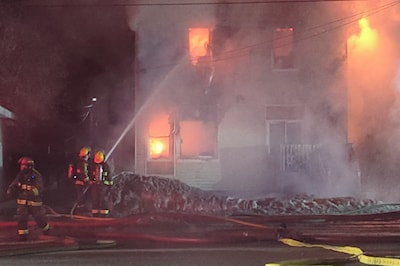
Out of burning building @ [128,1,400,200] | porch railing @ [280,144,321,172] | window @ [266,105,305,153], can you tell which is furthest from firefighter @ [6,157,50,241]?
window @ [266,105,305,153]

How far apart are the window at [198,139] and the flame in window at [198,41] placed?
2087 mm

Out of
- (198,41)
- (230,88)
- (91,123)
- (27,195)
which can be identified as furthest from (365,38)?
(27,195)

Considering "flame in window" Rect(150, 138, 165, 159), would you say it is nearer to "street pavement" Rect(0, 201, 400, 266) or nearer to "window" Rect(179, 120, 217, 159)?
"window" Rect(179, 120, 217, 159)

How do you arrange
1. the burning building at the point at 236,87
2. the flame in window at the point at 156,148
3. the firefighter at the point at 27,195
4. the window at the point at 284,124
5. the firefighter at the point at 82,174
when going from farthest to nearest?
the window at the point at 284,124
the flame in window at the point at 156,148
the burning building at the point at 236,87
the firefighter at the point at 82,174
the firefighter at the point at 27,195

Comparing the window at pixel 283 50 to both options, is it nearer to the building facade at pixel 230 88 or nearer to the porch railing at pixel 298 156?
the building facade at pixel 230 88

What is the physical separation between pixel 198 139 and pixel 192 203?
383 cm

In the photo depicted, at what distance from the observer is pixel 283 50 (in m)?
17.2

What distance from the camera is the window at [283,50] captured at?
1709cm

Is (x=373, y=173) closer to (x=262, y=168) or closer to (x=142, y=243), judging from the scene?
(x=262, y=168)

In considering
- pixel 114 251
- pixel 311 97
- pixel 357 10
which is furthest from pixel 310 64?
pixel 114 251

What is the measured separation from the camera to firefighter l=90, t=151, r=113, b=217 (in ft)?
35.5

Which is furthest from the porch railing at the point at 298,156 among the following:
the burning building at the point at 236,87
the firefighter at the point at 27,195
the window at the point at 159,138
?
the firefighter at the point at 27,195

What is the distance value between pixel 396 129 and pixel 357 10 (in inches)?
151

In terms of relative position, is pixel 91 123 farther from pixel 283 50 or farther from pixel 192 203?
pixel 192 203
